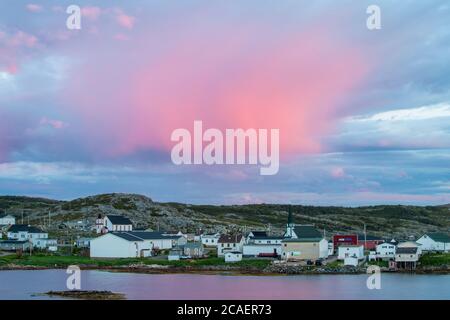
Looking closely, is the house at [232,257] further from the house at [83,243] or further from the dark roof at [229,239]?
the house at [83,243]

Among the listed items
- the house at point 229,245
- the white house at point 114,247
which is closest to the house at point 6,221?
the white house at point 114,247

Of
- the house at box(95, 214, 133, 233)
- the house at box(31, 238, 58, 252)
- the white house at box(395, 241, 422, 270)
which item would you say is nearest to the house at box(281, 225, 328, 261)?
the white house at box(395, 241, 422, 270)

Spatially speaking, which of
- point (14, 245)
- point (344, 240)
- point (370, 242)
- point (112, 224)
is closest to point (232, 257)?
point (344, 240)

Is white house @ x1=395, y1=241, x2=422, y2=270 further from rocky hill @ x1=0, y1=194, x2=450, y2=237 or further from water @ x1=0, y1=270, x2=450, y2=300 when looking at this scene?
rocky hill @ x1=0, y1=194, x2=450, y2=237

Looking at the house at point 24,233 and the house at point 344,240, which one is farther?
the house at point 24,233
